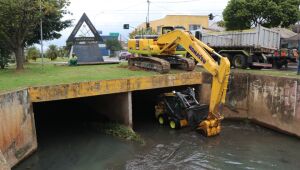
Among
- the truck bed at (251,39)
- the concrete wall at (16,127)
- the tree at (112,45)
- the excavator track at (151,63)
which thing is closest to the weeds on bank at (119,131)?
the concrete wall at (16,127)

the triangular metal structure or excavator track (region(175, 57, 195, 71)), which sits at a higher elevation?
the triangular metal structure

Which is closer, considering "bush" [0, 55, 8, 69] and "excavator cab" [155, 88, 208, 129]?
"excavator cab" [155, 88, 208, 129]

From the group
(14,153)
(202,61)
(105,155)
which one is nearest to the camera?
(14,153)

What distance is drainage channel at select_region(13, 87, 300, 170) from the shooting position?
11109 mm

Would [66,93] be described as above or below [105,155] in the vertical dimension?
above

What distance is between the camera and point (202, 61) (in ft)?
45.8

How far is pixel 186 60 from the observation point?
17.5 metres

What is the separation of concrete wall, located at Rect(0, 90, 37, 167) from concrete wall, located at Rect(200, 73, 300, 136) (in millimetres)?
9706

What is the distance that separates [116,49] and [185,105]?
59.3 meters

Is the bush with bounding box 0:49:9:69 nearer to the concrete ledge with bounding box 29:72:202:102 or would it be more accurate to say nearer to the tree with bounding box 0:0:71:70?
the tree with bounding box 0:0:71:70

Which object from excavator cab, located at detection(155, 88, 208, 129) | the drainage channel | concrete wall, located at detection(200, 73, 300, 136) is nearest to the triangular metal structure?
the drainage channel

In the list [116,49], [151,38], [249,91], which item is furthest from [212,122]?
[116,49]

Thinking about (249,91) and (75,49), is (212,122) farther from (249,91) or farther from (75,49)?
(75,49)

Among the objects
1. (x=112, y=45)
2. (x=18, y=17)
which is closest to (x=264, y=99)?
(x=18, y=17)
